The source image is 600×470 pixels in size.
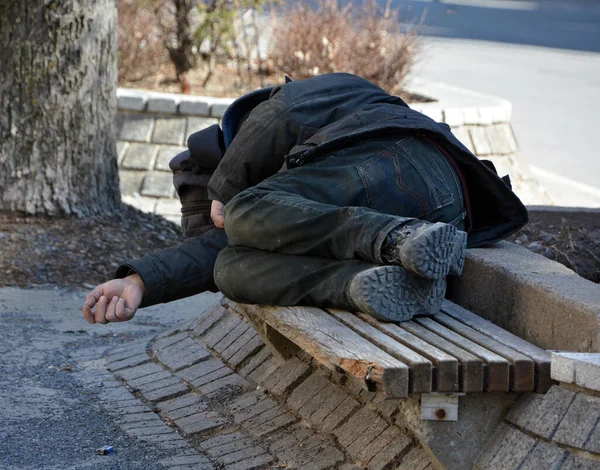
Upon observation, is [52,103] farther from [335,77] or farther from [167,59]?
[167,59]

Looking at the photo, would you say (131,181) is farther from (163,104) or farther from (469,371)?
(469,371)

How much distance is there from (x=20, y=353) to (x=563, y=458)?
2.51 metres

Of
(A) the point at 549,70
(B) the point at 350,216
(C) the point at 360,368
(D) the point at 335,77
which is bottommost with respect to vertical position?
(A) the point at 549,70

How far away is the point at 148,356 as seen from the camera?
4062mm

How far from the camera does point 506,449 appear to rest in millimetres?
2320

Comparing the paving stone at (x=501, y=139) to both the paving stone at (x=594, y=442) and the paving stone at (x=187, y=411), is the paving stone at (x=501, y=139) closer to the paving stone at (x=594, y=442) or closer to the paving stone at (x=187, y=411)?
the paving stone at (x=187, y=411)

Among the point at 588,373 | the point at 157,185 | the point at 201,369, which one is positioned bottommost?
the point at 157,185

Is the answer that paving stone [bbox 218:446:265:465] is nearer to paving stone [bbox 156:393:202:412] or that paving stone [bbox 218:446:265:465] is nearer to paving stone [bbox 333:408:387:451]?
paving stone [bbox 333:408:387:451]

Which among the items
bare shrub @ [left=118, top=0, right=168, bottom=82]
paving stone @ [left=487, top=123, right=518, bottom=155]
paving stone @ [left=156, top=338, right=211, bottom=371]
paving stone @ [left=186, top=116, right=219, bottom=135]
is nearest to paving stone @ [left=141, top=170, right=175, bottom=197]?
paving stone @ [left=186, top=116, right=219, bottom=135]

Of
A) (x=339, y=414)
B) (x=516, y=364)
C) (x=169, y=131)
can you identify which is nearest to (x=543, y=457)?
(x=516, y=364)

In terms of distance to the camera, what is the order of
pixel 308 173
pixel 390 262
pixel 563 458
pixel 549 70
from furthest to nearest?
pixel 549 70
pixel 308 173
pixel 390 262
pixel 563 458

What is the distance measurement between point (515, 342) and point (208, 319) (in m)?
1.97

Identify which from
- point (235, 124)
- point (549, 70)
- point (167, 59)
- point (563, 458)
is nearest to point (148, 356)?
point (235, 124)

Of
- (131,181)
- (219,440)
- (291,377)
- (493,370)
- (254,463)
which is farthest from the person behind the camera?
(131,181)
